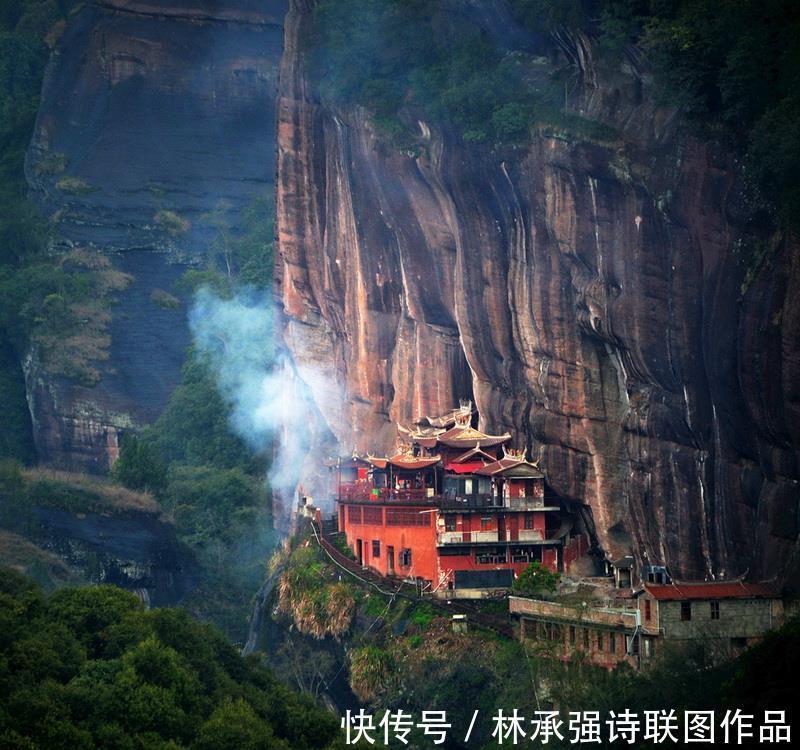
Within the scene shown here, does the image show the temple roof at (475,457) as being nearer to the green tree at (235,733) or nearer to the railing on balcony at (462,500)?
the railing on balcony at (462,500)

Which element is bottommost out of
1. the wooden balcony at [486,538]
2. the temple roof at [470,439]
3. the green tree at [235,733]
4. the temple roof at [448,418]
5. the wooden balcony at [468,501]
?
the green tree at [235,733]

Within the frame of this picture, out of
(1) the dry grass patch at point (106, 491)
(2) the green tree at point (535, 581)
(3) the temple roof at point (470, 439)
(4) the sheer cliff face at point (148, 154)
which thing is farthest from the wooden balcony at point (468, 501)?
(4) the sheer cliff face at point (148, 154)

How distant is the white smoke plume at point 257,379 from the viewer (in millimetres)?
103312

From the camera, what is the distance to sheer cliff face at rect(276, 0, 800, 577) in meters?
69.6

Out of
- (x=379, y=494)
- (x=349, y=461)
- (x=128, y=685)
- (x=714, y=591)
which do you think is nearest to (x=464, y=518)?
(x=379, y=494)

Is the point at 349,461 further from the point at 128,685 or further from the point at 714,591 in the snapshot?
the point at 128,685

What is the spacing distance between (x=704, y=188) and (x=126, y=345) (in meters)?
55.9

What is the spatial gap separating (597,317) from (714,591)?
9766 mm

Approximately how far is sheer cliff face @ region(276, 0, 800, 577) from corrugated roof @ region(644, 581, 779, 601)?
666mm

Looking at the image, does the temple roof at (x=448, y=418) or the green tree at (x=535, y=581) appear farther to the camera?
the temple roof at (x=448, y=418)

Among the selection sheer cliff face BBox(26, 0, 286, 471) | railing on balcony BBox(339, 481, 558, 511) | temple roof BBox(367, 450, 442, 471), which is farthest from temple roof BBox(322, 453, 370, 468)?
sheer cliff face BBox(26, 0, 286, 471)

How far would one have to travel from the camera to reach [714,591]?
69.1m

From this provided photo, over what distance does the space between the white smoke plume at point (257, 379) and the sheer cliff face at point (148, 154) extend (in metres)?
2.86

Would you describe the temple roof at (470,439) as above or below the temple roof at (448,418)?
below
